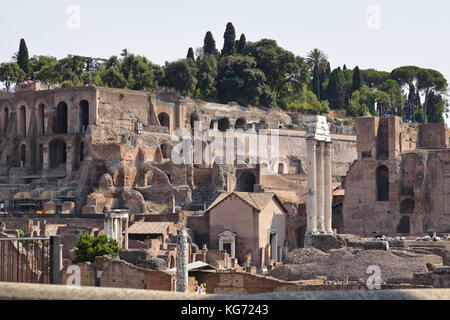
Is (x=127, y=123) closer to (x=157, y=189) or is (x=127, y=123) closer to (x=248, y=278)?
(x=157, y=189)

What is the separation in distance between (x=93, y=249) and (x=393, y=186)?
2940cm

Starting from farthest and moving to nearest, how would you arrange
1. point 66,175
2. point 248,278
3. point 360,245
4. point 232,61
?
point 232,61
point 66,175
point 360,245
point 248,278

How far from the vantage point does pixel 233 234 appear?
5162 centimetres

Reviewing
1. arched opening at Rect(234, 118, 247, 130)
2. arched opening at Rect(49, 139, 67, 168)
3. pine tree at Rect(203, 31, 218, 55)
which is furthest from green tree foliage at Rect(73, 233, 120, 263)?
pine tree at Rect(203, 31, 218, 55)

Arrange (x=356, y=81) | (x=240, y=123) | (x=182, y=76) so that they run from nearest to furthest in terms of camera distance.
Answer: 1. (x=182, y=76)
2. (x=240, y=123)
3. (x=356, y=81)

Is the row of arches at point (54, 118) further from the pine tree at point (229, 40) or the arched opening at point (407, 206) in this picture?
the arched opening at point (407, 206)

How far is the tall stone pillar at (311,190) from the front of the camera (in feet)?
167

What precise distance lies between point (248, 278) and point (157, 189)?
30.8 metres

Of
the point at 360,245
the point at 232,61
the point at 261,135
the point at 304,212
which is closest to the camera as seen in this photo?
the point at 360,245

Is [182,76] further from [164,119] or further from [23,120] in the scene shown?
[23,120]

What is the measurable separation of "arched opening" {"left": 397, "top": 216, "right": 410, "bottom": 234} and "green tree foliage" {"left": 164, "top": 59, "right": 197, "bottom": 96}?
2304cm

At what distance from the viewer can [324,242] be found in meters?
48.8

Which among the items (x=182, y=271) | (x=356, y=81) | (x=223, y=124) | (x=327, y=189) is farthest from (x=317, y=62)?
(x=182, y=271)

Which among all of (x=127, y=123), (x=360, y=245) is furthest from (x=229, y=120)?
(x=360, y=245)
